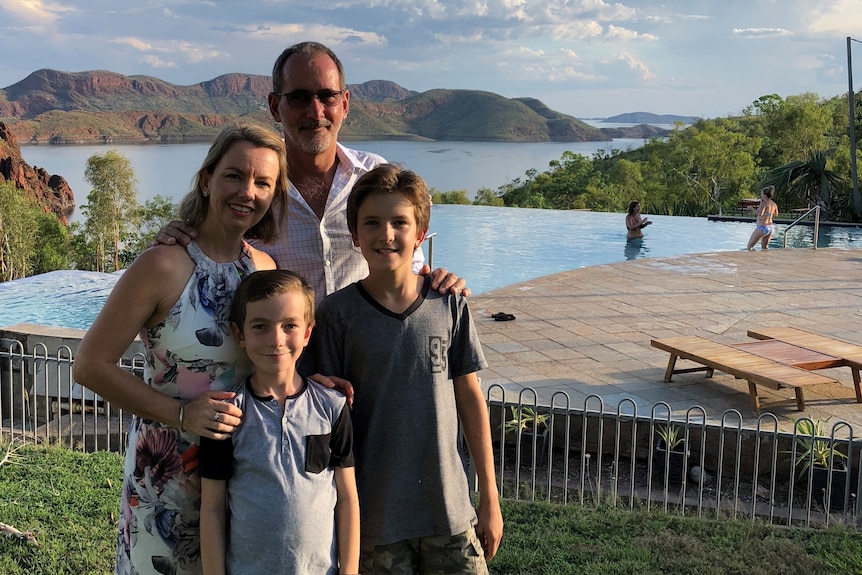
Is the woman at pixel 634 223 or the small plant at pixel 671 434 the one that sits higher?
the woman at pixel 634 223

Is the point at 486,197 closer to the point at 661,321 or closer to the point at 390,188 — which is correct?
the point at 661,321

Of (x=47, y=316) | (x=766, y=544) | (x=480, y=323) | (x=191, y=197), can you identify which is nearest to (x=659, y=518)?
(x=766, y=544)

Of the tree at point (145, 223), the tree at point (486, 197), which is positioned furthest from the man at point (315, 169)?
the tree at point (145, 223)

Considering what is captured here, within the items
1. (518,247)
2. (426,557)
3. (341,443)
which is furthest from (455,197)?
(341,443)

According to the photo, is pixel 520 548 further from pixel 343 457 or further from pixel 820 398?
pixel 820 398

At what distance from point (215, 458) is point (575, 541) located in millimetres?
2560

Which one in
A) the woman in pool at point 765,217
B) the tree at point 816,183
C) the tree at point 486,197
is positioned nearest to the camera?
the woman in pool at point 765,217

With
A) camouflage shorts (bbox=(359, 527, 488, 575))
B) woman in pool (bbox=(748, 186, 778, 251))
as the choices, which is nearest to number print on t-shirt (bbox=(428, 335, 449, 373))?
camouflage shorts (bbox=(359, 527, 488, 575))

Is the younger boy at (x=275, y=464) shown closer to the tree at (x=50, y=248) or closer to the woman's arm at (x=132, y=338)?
the woman's arm at (x=132, y=338)

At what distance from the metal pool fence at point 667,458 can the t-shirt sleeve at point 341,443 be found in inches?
108

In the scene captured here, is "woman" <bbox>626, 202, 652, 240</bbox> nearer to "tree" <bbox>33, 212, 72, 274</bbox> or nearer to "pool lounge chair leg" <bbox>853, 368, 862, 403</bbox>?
"pool lounge chair leg" <bbox>853, 368, 862, 403</bbox>

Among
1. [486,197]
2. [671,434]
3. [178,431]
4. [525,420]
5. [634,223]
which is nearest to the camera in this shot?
[178,431]

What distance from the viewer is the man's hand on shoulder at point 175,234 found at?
5.76 feet

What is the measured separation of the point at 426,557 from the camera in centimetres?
193
